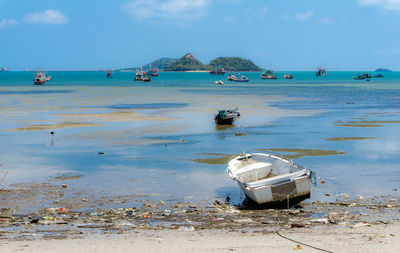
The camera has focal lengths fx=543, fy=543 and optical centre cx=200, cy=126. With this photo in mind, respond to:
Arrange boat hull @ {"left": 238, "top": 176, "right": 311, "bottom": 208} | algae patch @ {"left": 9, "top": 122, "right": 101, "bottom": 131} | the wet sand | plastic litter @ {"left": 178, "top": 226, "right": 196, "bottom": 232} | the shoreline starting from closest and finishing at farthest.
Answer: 1. the shoreline
2. the wet sand
3. plastic litter @ {"left": 178, "top": 226, "right": 196, "bottom": 232}
4. boat hull @ {"left": 238, "top": 176, "right": 311, "bottom": 208}
5. algae patch @ {"left": 9, "top": 122, "right": 101, "bottom": 131}

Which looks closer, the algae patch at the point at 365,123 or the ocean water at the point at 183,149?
the ocean water at the point at 183,149

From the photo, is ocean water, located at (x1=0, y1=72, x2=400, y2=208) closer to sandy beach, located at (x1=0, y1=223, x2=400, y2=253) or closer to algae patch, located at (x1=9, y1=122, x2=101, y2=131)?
algae patch, located at (x1=9, y1=122, x2=101, y2=131)

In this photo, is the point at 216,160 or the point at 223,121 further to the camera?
the point at 223,121

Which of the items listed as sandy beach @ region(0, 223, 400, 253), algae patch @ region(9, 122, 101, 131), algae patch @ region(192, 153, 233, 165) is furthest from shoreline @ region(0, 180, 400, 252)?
algae patch @ region(9, 122, 101, 131)

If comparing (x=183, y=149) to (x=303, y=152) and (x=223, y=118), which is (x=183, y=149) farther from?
(x=223, y=118)

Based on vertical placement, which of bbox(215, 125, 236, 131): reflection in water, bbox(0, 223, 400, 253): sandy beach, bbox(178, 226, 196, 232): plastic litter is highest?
bbox(0, 223, 400, 253): sandy beach

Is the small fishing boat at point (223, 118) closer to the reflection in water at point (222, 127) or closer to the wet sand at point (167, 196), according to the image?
the reflection in water at point (222, 127)

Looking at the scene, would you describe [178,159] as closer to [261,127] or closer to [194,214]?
[194,214]

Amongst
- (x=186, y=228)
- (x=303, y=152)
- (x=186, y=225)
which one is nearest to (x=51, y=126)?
(x=303, y=152)

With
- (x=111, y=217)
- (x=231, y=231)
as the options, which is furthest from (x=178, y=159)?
(x=231, y=231)

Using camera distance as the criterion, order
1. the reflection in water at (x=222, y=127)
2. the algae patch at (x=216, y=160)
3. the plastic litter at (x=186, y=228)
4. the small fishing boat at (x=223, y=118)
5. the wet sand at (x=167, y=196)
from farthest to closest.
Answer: the small fishing boat at (x=223, y=118) < the reflection in water at (x=222, y=127) < the algae patch at (x=216, y=160) < the plastic litter at (x=186, y=228) < the wet sand at (x=167, y=196)

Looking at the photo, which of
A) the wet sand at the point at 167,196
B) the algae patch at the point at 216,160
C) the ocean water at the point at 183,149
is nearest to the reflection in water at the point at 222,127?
the ocean water at the point at 183,149

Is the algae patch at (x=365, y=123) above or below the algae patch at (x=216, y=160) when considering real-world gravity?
above

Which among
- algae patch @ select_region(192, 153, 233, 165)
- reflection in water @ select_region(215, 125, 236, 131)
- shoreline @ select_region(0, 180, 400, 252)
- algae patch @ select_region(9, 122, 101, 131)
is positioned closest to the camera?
shoreline @ select_region(0, 180, 400, 252)
